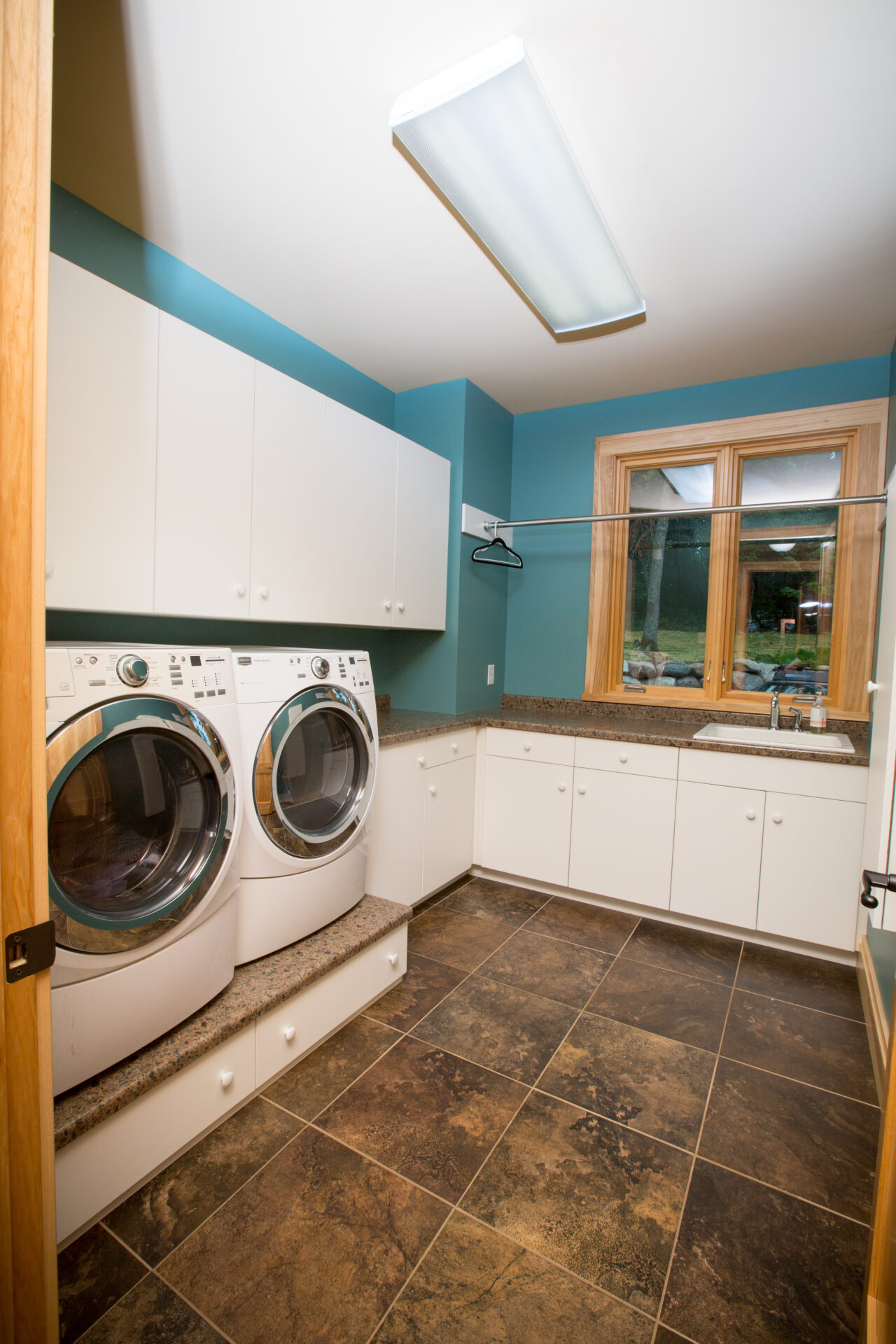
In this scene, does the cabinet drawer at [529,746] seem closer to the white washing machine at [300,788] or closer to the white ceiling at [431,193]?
the white washing machine at [300,788]

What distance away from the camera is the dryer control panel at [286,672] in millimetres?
1680

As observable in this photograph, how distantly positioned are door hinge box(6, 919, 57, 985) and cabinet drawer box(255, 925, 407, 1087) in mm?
1031

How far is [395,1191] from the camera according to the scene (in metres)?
1.37

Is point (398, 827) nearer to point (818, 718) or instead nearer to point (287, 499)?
point (287, 499)

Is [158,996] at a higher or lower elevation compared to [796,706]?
lower

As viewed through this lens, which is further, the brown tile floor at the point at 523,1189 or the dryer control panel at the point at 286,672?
the dryer control panel at the point at 286,672

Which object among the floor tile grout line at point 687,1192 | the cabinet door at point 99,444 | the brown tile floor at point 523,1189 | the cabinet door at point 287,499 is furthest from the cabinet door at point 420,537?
the floor tile grout line at point 687,1192

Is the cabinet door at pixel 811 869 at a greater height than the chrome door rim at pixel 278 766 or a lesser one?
lesser

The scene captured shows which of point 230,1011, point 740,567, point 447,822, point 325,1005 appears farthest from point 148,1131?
point 740,567

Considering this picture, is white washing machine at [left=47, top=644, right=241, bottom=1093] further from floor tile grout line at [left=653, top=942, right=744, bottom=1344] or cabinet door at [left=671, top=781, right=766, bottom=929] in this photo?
cabinet door at [left=671, top=781, right=766, bottom=929]

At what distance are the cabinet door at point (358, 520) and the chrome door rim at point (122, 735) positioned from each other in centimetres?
93

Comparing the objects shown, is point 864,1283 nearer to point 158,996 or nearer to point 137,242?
point 158,996

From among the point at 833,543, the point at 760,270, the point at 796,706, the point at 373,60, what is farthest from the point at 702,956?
the point at 373,60

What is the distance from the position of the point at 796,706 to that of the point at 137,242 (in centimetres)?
327
